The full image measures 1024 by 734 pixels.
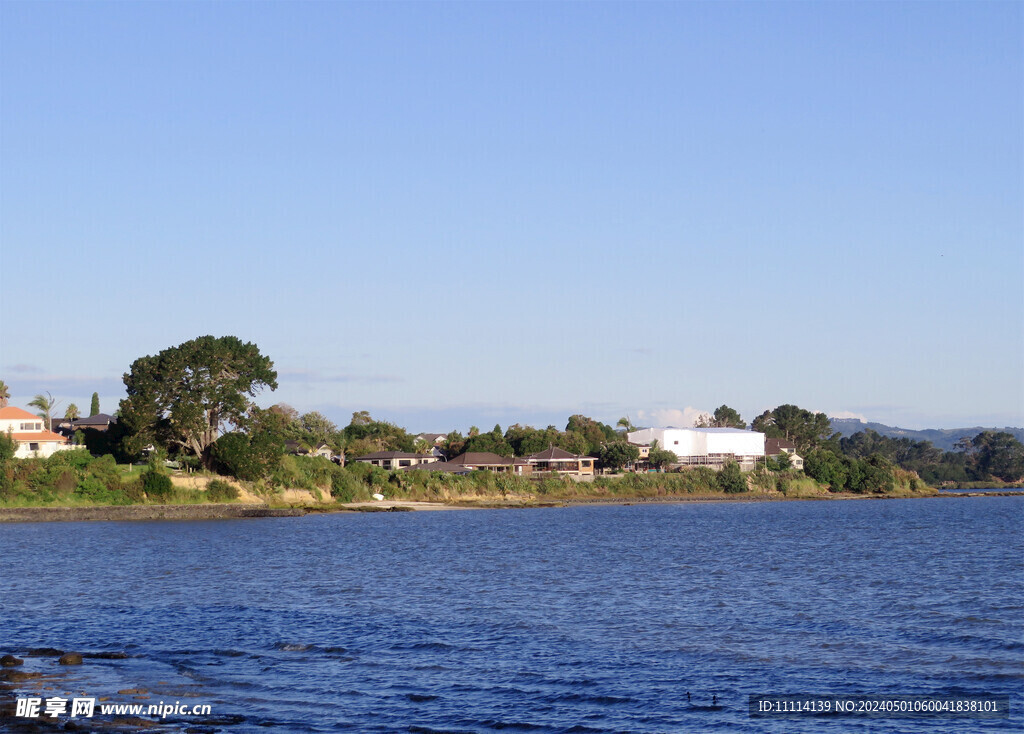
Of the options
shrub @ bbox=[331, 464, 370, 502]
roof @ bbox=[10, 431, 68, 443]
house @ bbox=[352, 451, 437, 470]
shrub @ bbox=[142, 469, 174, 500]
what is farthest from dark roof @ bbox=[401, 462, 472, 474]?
roof @ bbox=[10, 431, 68, 443]

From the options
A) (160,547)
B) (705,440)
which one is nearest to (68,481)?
(160,547)

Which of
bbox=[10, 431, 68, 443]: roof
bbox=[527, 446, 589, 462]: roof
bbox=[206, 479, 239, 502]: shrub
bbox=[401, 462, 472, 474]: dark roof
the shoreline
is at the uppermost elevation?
bbox=[10, 431, 68, 443]: roof

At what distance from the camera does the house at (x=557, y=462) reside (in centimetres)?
16412

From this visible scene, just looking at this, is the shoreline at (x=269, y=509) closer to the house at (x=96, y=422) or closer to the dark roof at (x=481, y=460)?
the dark roof at (x=481, y=460)

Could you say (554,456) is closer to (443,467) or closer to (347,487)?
(443,467)

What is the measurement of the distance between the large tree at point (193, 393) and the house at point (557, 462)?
203 feet

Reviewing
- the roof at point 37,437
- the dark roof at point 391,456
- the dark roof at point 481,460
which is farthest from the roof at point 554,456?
the roof at point 37,437

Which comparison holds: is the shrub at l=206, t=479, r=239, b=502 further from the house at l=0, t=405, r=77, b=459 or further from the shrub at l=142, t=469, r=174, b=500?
the house at l=0, t=405, r=77, b=459

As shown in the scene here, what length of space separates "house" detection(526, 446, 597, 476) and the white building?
23.1 meters

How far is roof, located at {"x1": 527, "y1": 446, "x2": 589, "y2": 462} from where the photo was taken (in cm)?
16412

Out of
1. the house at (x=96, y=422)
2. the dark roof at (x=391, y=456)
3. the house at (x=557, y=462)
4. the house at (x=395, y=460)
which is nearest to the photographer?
the house at (x=96, y=422)

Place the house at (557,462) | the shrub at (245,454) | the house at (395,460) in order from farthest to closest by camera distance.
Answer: the house at (557,462) → the house at (395,460) → the shrub at (245,454)

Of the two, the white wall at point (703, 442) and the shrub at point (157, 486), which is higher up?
the white wall at point (703, 442)

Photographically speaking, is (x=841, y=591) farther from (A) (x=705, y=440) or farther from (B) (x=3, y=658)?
(A) (x=705, y=440)
